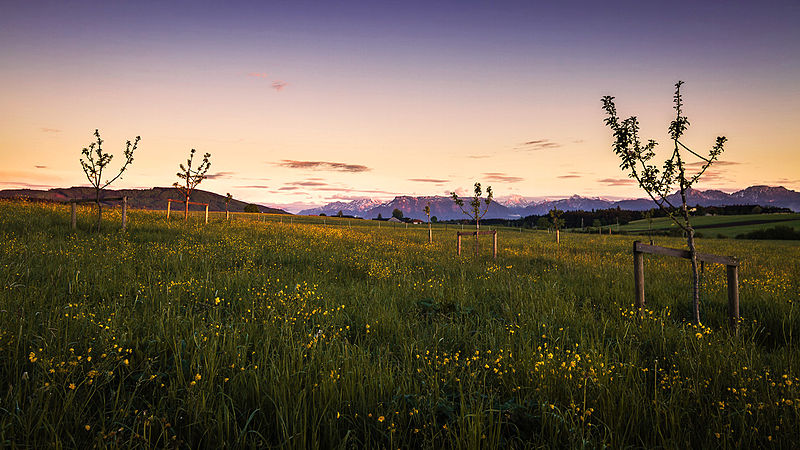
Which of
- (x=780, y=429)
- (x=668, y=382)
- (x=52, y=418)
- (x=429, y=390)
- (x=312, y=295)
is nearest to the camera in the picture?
(x=52, y=418)

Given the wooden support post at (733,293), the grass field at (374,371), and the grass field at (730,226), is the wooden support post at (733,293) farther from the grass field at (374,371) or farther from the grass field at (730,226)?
the grass field at (730,226)

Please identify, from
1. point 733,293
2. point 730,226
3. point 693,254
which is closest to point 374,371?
point 693,254

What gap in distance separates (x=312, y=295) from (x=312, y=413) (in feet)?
12.9

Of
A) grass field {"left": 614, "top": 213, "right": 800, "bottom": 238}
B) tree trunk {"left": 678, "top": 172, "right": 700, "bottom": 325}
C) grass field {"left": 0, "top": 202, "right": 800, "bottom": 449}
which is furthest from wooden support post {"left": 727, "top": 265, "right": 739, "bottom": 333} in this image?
grass field {"left": 614, "top": 213, "right": 800, "bottom": 238}

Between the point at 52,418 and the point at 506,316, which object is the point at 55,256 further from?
the point at 506,316

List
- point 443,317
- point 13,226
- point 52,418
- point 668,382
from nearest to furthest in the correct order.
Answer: point 52,418
point 668,382
point 443,317
point 13,226

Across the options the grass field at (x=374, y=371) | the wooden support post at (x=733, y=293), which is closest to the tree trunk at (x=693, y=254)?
the grass field at (x=374, y=371)

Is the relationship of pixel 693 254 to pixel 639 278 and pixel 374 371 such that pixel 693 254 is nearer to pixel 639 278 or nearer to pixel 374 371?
pixel 639 278

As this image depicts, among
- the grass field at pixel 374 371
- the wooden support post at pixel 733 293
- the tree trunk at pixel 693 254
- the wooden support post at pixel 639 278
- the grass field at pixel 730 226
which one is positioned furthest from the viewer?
the grass field at pixel 730 226

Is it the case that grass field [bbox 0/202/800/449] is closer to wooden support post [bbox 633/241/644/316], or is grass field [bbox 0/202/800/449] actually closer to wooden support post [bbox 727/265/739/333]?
wooden support post [bbox 727/265/739/333]

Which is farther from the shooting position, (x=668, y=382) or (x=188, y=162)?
(x=188, y=162)

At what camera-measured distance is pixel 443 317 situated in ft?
19.2

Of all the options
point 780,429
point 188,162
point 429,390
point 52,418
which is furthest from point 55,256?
point 188,162

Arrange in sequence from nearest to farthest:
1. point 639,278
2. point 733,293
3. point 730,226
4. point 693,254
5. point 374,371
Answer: point 374,371, point 693,254, point 733,293, point 639,278, point 730,226
